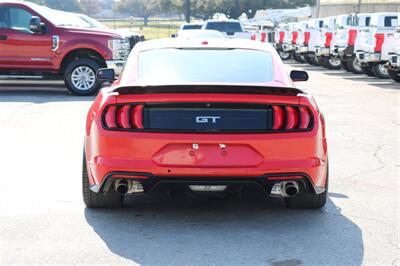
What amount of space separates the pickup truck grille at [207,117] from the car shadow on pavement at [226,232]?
2.48 ft

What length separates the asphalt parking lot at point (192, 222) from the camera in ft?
17.0

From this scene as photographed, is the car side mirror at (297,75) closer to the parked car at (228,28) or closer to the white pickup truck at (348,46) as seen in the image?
the white pickup truck at (348,46)

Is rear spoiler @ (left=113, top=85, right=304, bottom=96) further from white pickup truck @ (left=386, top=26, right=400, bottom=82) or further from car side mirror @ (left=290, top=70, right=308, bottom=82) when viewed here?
white pickup truck @ (left=386, top=26, right=400, bottom=82)

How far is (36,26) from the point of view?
51.2ft

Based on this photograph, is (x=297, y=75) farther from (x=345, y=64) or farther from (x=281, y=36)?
(x=281, y=36)

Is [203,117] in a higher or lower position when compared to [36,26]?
higher

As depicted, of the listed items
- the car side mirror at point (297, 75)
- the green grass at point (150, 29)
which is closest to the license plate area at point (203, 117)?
the car side mirror at point (297, 75)

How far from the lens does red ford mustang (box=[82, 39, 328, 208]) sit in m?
5.62

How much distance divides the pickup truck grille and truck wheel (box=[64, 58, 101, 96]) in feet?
33.6

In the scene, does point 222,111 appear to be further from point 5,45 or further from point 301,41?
point 301,41

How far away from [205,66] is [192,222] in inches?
51.4

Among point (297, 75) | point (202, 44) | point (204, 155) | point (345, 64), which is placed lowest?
point (345, 64)

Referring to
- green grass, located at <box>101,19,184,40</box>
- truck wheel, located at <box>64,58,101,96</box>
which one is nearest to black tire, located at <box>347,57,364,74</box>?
truck wheel, located at <box>64,58,101,96</box>

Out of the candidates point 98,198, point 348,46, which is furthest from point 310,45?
point 98,198
